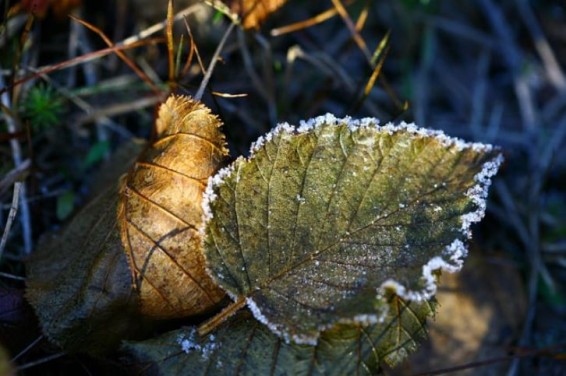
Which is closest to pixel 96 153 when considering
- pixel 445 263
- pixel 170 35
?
pixel 170 35

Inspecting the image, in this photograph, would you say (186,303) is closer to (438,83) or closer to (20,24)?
(20,24)

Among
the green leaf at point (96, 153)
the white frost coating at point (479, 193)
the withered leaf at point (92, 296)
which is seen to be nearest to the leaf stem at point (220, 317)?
the withered leaf at point (92, 296)

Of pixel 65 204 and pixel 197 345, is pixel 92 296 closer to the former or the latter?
pixel 197 345

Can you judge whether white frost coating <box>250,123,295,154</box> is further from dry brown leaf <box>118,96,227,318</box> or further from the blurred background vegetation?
the blurred background vegetation

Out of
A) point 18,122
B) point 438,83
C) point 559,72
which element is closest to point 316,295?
point 18,122

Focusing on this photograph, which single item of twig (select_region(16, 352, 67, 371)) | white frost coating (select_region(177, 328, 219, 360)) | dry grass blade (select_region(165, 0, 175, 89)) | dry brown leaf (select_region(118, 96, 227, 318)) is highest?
dry grass blade (select_region(165, 0, 175, 89))

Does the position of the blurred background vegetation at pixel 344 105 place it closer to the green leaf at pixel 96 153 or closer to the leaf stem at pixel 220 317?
the green leaf at pixel 96 153

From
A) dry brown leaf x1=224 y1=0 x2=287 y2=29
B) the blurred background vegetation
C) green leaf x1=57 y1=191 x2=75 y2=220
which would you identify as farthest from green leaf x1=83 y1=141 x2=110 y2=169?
dry brown leaf x1=224 y1=0 x2=287 y2=29
